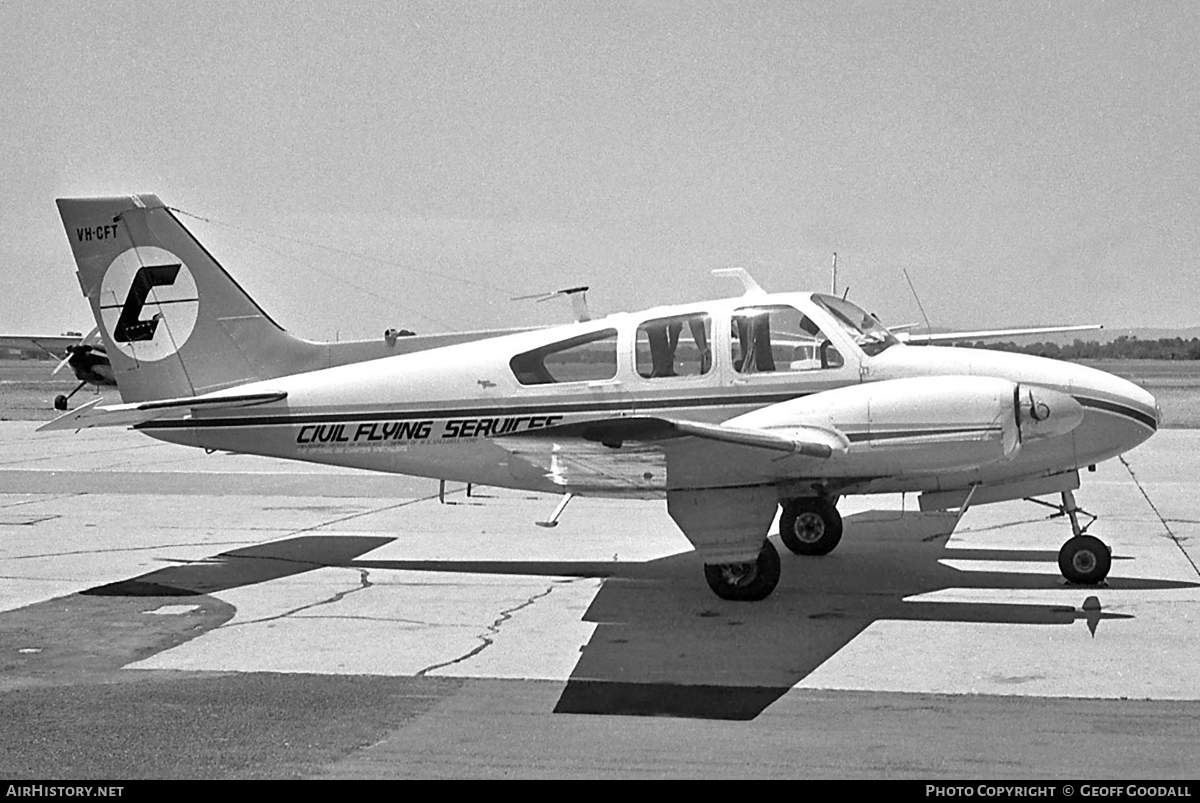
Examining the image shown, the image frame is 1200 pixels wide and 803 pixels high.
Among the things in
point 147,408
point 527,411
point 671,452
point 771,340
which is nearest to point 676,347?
point 771,340

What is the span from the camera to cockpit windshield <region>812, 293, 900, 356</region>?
32.6ft

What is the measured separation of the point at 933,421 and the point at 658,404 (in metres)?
2.34

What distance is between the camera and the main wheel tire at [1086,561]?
9.66 meters

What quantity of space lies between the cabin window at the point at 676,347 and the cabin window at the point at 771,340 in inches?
9.9

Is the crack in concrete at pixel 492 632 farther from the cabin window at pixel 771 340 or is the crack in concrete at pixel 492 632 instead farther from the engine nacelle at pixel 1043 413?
the engine nacelle at pixel 1043 413

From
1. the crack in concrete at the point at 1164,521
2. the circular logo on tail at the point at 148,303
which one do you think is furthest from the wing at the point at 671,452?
the circular logo on tail at the point at 148,303

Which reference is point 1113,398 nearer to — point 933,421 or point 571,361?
point 933,421

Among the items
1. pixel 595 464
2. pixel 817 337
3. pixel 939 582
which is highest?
pixel 817 337

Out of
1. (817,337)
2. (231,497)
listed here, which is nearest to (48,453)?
(231,497)

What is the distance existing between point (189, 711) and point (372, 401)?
15.4 ft

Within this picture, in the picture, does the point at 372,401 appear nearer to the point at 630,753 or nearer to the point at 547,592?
the point at 547,592

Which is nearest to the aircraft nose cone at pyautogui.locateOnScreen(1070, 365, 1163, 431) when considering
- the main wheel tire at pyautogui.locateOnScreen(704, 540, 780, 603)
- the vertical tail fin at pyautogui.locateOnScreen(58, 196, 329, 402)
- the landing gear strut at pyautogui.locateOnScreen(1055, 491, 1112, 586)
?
the landing gear strut at pyautogui.locateOnScreen(1055, 491, 1112, 586)

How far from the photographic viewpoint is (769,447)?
27.8 ft

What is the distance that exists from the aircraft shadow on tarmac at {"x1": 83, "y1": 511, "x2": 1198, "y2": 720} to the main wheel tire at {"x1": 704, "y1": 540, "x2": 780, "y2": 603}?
A: 9 centimetres
